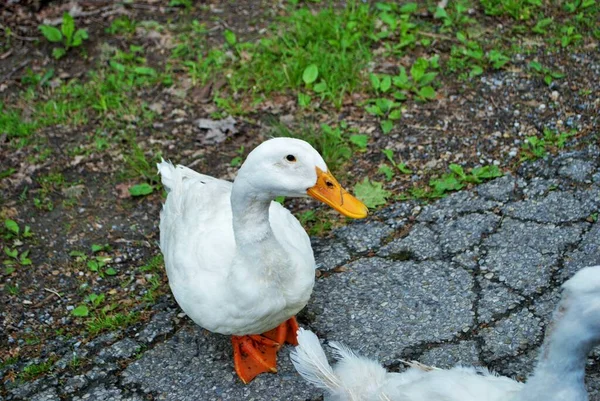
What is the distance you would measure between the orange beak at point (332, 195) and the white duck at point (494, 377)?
50cm

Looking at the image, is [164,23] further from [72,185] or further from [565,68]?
[565,68]

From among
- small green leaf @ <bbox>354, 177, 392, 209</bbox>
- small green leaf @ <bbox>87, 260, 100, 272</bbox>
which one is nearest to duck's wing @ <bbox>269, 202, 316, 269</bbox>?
small green leaf @ <bbox>354, 177, 392, 209</bbox>

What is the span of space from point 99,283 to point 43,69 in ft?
6.94

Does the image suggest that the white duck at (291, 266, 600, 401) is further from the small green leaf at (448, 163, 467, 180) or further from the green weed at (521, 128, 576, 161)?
the green weed at (521, 128, 576, 161)

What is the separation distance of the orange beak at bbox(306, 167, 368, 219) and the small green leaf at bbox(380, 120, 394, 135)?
1695mm

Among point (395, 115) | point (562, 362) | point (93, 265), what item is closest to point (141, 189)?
point (93, 265)

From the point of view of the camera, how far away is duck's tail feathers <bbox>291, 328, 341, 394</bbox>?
111 inches

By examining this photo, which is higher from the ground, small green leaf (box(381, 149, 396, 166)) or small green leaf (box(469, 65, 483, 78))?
small green leaf (box(469, 65, 483, 78))

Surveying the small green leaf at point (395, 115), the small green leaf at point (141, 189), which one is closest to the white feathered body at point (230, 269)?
the small green leaf at point (141, 189)

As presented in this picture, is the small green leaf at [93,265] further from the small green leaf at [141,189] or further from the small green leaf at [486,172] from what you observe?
the small green leaf at [486,172]

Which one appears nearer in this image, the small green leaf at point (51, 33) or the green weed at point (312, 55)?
the green weed at point (312, 55)

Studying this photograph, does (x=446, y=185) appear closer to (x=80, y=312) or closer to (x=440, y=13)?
(x=440, y=13)

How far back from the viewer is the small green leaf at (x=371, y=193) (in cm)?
414

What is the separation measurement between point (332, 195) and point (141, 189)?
1.86 metres
